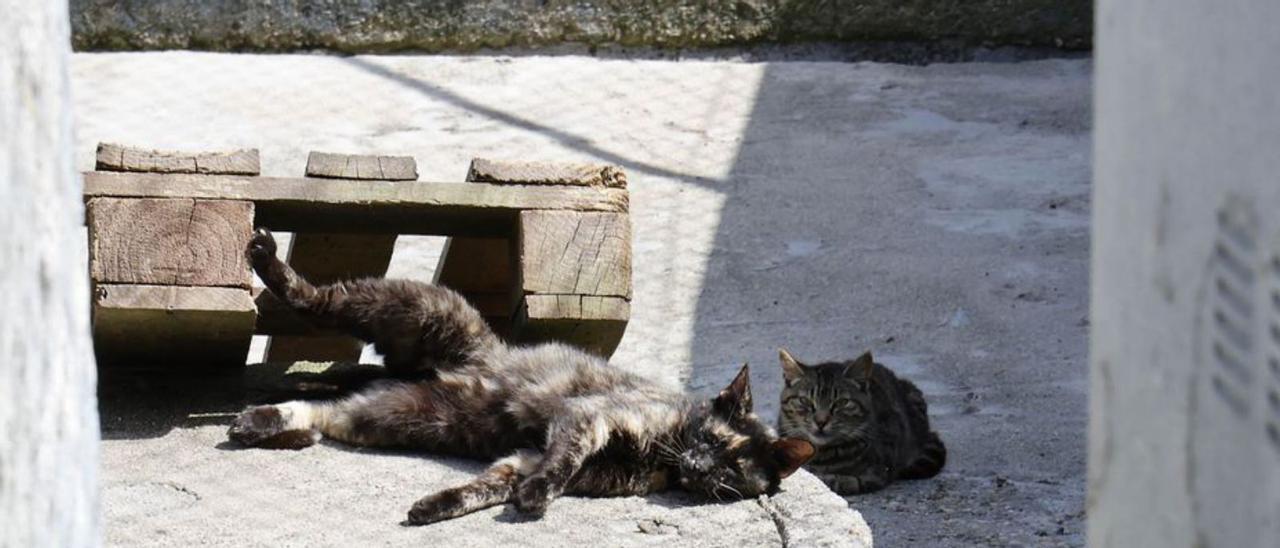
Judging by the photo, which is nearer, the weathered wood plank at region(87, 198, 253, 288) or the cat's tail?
the weathered wood plank at region(87, 198, 253, 288)

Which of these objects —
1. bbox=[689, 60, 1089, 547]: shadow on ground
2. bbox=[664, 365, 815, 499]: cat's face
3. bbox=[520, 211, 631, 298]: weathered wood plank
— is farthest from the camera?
bbox=[689, 60, 1089, 547]: shadow on ground

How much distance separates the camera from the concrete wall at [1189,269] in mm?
868

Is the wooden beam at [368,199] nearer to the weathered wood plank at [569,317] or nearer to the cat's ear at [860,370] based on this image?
the weathered wood plank at [569,317]

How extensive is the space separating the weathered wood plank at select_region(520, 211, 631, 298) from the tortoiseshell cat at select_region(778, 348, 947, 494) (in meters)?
1.50

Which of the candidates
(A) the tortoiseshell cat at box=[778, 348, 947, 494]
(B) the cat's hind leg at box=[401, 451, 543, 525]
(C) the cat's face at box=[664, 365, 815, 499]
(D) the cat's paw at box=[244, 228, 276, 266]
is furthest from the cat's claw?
(A) the tortoiseshell cat at box=[778, 348, 947, 494]

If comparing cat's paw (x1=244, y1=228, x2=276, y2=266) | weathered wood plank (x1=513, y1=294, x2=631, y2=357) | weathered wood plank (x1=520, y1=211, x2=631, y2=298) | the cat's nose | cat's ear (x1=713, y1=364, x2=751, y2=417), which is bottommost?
the cat's nose

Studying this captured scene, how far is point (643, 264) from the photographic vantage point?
7.09 metres

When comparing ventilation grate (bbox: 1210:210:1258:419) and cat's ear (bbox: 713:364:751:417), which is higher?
ventilation grate (bbox: 1210:210:1258:419)

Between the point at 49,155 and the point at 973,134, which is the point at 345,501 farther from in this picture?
the point at 973,134

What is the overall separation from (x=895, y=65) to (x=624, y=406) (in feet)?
18.0

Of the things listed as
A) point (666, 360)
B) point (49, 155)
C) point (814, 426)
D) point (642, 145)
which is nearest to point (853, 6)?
point (642, 145)

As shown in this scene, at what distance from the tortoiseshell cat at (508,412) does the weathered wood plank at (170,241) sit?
85mm

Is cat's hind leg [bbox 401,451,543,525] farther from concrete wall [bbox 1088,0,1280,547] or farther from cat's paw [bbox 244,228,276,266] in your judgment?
concrete wall [bbox 1088,0,1280,547]

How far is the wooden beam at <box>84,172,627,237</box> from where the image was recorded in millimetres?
4012
